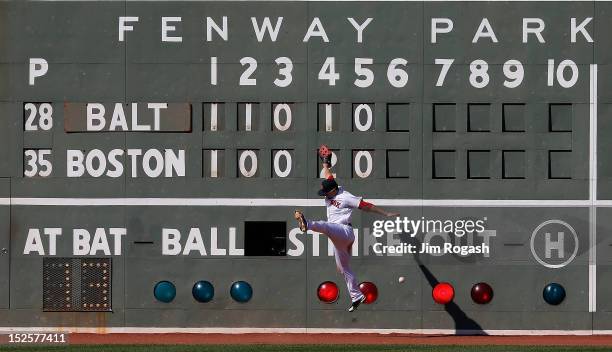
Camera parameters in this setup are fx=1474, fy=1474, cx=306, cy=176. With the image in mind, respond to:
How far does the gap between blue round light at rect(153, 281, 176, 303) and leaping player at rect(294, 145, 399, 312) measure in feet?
6.91

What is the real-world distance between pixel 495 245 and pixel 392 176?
1.63 metres

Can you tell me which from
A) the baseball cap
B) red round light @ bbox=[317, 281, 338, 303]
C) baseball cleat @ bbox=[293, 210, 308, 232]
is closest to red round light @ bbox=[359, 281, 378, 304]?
red round light @ bbox=[317, 281, 338, 303]

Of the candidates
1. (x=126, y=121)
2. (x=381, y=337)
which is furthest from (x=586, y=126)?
(x=126, y=121)

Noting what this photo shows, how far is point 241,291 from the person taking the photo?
19.3 meters

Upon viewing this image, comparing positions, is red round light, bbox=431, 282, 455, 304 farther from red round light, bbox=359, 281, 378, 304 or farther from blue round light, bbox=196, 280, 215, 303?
blue round light, bbox=196, 280, 215, 303

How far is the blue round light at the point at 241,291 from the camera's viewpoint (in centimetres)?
1934

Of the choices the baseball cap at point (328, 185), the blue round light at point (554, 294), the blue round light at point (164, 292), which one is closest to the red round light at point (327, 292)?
the baseball cap at point (328, 185)

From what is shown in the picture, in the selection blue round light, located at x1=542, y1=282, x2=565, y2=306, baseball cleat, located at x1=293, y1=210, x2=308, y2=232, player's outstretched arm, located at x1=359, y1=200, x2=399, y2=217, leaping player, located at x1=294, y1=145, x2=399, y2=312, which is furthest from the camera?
blue round light, located at x1=542, y1=282, x2=565, y2=306

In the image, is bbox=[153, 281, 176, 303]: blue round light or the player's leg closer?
the player's leg

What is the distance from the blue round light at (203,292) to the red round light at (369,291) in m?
1.97

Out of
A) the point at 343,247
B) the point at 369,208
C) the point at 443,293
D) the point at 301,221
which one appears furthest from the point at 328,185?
the point at 443,293

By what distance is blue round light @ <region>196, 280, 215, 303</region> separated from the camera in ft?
63.6

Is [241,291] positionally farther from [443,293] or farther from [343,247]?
[443,293]

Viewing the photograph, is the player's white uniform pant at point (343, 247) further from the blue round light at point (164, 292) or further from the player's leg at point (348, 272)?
the blue round light at point (164, 292)
